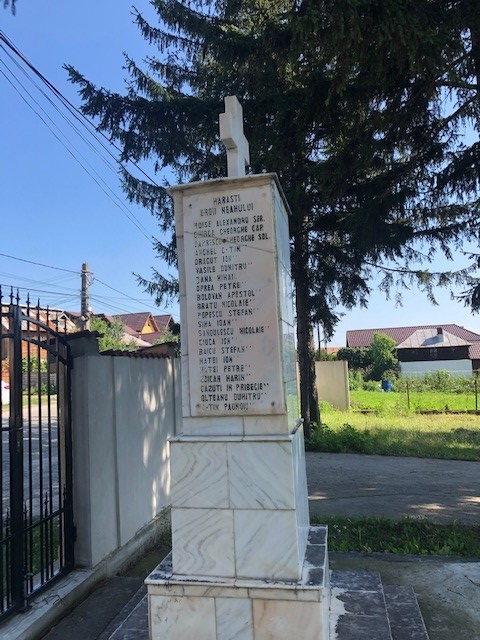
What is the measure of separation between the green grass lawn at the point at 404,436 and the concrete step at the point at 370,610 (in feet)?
24.0

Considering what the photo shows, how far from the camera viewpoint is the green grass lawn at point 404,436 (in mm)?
10370

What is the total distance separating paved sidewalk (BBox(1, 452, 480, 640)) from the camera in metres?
2.98

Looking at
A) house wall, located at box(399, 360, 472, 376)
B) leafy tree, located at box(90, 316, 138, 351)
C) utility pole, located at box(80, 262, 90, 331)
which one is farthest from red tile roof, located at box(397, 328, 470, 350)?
utility pole, located at box(80, 262, 90, 331)

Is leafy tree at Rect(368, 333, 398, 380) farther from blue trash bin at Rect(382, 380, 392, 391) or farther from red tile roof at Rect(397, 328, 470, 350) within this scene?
red tile roof at Rect(397, 328, 470, 350)

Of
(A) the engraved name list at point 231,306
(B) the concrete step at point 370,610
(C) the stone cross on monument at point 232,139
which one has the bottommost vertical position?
(B) the concrete step at point 370,610

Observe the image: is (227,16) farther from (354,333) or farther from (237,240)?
(354,333)

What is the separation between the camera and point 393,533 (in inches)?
203

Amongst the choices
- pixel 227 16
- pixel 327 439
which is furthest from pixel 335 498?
pixel 227 16

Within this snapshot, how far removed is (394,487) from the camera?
24.6ft

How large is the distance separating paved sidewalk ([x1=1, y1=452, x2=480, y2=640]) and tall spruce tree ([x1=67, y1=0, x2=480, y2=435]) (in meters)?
2.79

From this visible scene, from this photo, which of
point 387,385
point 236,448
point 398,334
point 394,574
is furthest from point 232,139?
point 398,334

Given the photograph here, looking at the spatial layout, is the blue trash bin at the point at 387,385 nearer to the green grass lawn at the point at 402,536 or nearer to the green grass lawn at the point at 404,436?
the green grass lawn at the point at 404,436

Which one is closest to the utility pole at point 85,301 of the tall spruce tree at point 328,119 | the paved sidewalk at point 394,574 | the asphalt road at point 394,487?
the tall spruce tree at point 328,119

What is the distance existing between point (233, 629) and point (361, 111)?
5792mm
